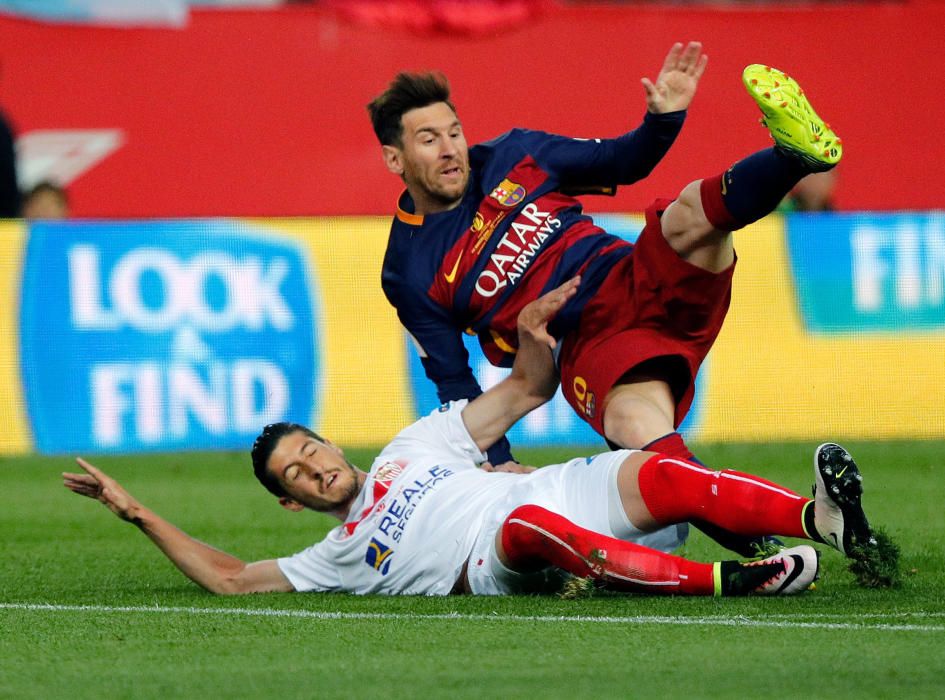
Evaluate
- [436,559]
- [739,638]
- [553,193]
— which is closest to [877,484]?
[553,193]

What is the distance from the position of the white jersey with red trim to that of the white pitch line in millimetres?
392

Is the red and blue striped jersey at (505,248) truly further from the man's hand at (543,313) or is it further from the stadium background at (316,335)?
the stadium background at (316,335)

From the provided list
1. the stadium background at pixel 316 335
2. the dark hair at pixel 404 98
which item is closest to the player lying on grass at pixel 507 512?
the dark hair at pixel 404 98

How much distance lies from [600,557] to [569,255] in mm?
1501

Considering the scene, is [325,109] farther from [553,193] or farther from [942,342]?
[553,193]

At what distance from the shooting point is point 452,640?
14.7 ft

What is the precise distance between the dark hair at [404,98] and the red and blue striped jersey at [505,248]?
27cm

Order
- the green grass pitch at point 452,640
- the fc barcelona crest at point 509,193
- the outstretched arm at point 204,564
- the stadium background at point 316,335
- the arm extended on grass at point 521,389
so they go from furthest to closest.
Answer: the stadium background at point 316,335 → the fc barcelona crest at point 509,193 → the arm extended on grass at point 521,389 → the outstretched arm at point 204,564 → the green grass pitch at point 452,640

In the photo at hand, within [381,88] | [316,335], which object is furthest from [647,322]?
[381,88]

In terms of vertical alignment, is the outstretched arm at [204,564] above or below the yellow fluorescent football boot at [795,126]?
below

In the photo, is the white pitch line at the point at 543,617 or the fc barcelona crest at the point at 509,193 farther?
the fc barcelona crest at the point at 509,193

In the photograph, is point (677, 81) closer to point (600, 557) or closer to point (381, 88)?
point (600, 557)

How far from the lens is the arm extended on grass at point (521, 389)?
5703 millimetres

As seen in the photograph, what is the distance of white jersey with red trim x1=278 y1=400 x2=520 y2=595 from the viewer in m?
5.39
